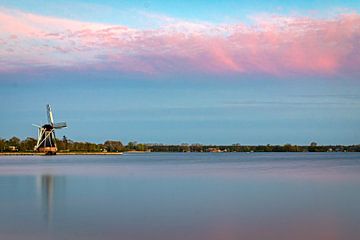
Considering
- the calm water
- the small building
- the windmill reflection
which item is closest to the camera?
the calm water

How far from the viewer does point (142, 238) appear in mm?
13156

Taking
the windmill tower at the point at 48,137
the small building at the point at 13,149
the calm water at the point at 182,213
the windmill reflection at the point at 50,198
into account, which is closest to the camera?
the calm water at the point at 182,213

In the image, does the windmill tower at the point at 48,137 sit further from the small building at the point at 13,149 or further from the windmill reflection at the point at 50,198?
the windmill reflection at the point at 50,198

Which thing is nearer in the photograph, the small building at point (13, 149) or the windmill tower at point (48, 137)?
the windmill tower at point (48, 137)

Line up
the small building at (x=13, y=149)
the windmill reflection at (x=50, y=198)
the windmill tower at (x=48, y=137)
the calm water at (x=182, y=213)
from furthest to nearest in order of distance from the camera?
the small building at (x=13, y=149) < the windmill tower at (x=48, y=137) < the windmill reflection at (x=50, y=198) < the calm water at (x=182, y=213)

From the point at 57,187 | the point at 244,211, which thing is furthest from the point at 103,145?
the point at 244,211

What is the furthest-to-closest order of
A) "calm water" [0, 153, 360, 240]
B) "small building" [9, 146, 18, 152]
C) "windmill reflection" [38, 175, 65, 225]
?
"small building" [9, 146, 18, 152]
"windmill reflection" [38, 175, 65, 225]
"calm water" [0, 153, 360, 240]

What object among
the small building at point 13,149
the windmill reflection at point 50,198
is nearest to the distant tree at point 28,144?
the small building at point 13,149

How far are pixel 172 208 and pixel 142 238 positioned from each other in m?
6.01

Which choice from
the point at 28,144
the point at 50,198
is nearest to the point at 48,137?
the point at 28,144

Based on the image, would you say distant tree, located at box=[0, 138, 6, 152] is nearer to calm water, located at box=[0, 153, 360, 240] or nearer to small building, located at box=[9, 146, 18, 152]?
small building, located at box=[9, 146, 18, 152]

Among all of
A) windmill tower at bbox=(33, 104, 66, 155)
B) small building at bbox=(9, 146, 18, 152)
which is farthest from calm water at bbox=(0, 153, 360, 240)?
small building at bbox=(9, 146, 18, 152)

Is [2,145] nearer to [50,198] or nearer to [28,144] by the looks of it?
[28,144]

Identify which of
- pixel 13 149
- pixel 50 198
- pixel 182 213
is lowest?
pixel 182 213
